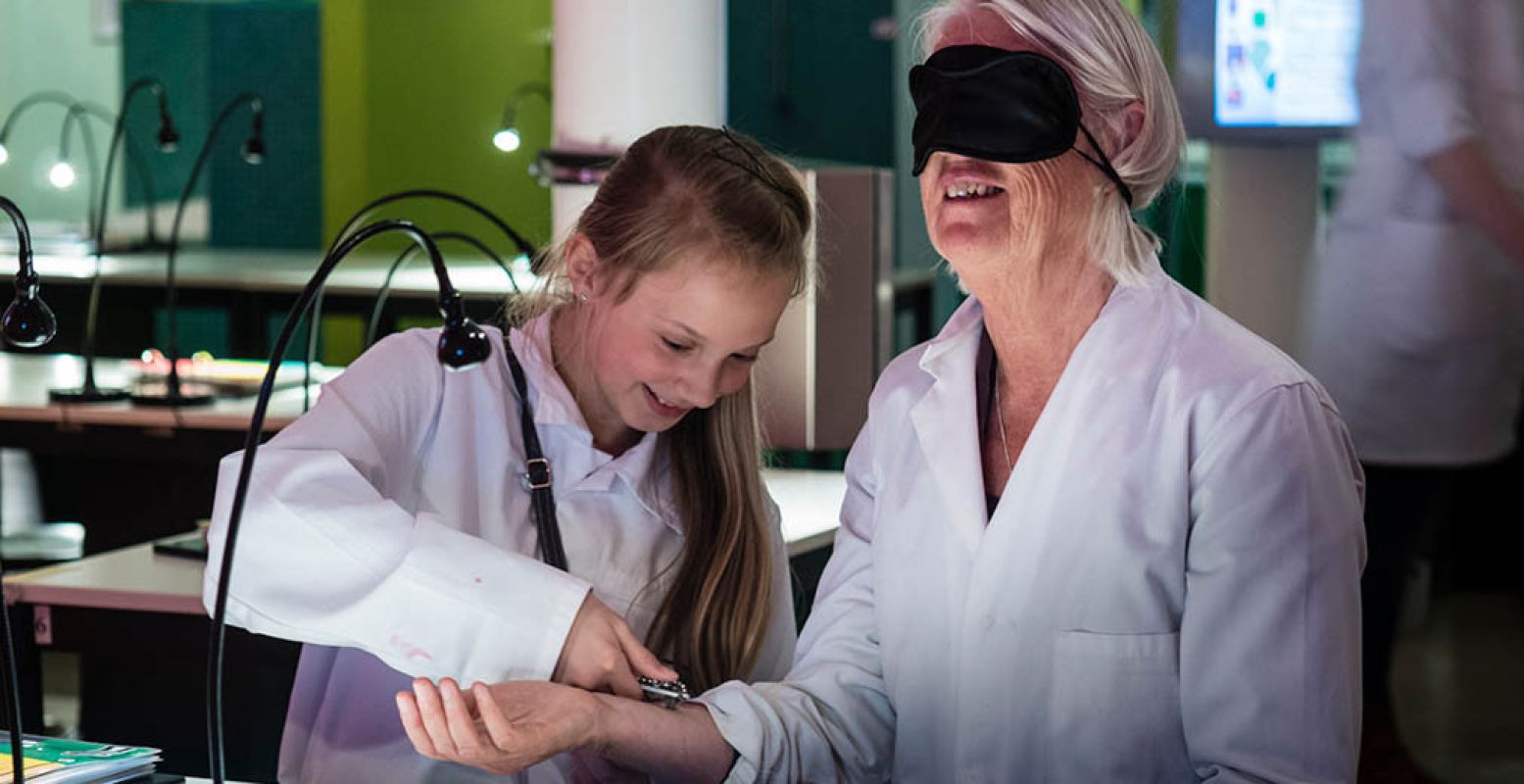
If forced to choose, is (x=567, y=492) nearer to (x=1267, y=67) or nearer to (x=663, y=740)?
(x=663, y=740)

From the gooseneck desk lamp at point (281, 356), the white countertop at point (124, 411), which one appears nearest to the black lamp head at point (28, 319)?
the gooseneck desk lamp at point (281, 356)

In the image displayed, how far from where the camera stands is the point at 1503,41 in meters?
3.17

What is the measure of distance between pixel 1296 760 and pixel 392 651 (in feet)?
2.60

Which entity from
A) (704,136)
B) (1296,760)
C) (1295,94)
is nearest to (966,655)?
(1296,760)

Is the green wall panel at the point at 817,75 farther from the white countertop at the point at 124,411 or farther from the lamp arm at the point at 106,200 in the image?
the white countertop at the point at 124,411

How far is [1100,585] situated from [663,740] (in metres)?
0.42

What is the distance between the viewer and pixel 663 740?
5.88 feet

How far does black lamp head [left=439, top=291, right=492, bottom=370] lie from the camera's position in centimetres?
146

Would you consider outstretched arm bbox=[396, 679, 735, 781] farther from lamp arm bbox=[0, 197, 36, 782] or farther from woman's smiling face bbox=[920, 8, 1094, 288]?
woman's smiling face bbox=[920, 8, 1094, 288]

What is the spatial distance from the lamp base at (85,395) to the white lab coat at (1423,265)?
2.52 metres

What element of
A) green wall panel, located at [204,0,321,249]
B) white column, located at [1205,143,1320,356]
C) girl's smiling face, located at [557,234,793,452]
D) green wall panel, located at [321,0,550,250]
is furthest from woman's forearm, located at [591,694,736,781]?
green wall panel, located at [204,0,321,249]

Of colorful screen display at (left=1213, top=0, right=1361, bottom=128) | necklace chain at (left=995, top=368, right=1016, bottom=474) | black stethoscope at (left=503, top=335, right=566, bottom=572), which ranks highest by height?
colorful screen display at (left=1213, top=0, right=1361, bottom=128)

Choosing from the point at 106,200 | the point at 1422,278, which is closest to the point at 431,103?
the point at 106,200

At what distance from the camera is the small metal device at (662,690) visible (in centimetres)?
179
